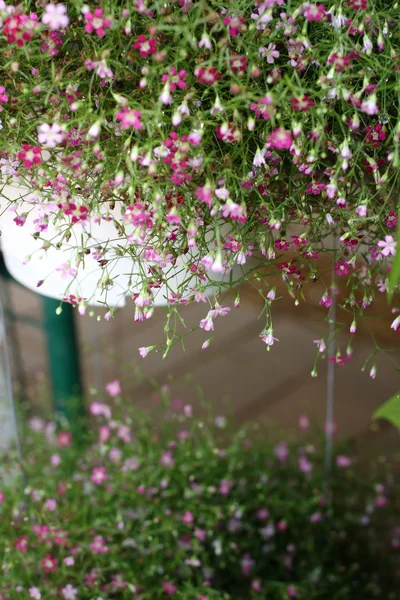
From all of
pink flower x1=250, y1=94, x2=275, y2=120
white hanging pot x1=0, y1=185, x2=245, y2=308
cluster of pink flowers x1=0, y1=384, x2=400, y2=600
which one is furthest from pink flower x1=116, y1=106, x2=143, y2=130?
cluster of pink flowers x1=0, y1=384, x2=400, y2=600

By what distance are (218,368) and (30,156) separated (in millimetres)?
1922

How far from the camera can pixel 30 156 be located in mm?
612

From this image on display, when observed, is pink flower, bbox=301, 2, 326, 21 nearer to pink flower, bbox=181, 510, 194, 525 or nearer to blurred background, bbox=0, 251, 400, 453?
pink flower, bbox=181, 510, 194, 525

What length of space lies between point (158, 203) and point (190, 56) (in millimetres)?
157

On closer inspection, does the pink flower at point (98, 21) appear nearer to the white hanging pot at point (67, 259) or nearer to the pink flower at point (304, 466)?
the white hanging pot at point (67, 259)

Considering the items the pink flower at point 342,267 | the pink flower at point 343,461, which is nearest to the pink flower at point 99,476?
the pink flower at point 343,461

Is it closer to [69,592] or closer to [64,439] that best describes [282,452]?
[64,439]

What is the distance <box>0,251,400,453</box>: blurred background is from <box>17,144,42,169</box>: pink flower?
3.49 feet

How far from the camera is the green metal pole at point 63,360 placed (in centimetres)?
178

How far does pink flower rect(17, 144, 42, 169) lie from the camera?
61 cm

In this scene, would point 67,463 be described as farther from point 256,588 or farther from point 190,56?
point 190,56

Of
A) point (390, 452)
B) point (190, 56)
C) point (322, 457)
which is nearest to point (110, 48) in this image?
point (190, 56)

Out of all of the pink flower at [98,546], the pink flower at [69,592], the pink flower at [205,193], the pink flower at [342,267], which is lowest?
the pink flower at [69,592]

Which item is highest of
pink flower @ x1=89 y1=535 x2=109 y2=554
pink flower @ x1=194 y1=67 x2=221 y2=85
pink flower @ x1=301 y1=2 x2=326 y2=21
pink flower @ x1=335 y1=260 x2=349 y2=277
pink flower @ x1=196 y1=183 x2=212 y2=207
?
pink flower @ x1=301 y1=2 x2=326 y2=21
